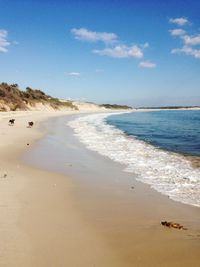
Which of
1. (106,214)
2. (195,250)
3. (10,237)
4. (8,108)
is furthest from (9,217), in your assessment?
(8,108)

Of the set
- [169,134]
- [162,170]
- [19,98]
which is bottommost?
[162,170]

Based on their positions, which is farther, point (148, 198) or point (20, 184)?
point (20, 184)

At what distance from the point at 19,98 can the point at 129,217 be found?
70.7 metres

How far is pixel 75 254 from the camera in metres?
5.68

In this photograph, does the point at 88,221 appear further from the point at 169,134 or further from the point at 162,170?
the point at 169,134

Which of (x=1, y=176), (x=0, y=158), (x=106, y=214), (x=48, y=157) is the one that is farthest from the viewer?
(x=48, y=157)

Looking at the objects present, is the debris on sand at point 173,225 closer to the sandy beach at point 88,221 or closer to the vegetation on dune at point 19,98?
the sandy beach at point 88,221

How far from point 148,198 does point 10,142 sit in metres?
12.8

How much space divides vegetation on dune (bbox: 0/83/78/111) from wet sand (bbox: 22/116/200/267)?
5309cm

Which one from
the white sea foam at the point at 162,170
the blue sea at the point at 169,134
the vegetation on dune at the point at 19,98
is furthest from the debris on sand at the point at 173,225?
the vegetation on dune at the point at 19,98

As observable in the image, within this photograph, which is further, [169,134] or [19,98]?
[19,98]

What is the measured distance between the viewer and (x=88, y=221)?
7.32m

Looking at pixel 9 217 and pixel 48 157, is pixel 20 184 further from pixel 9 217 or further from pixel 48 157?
pixel 48 157

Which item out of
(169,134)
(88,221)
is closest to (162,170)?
(88,221)
